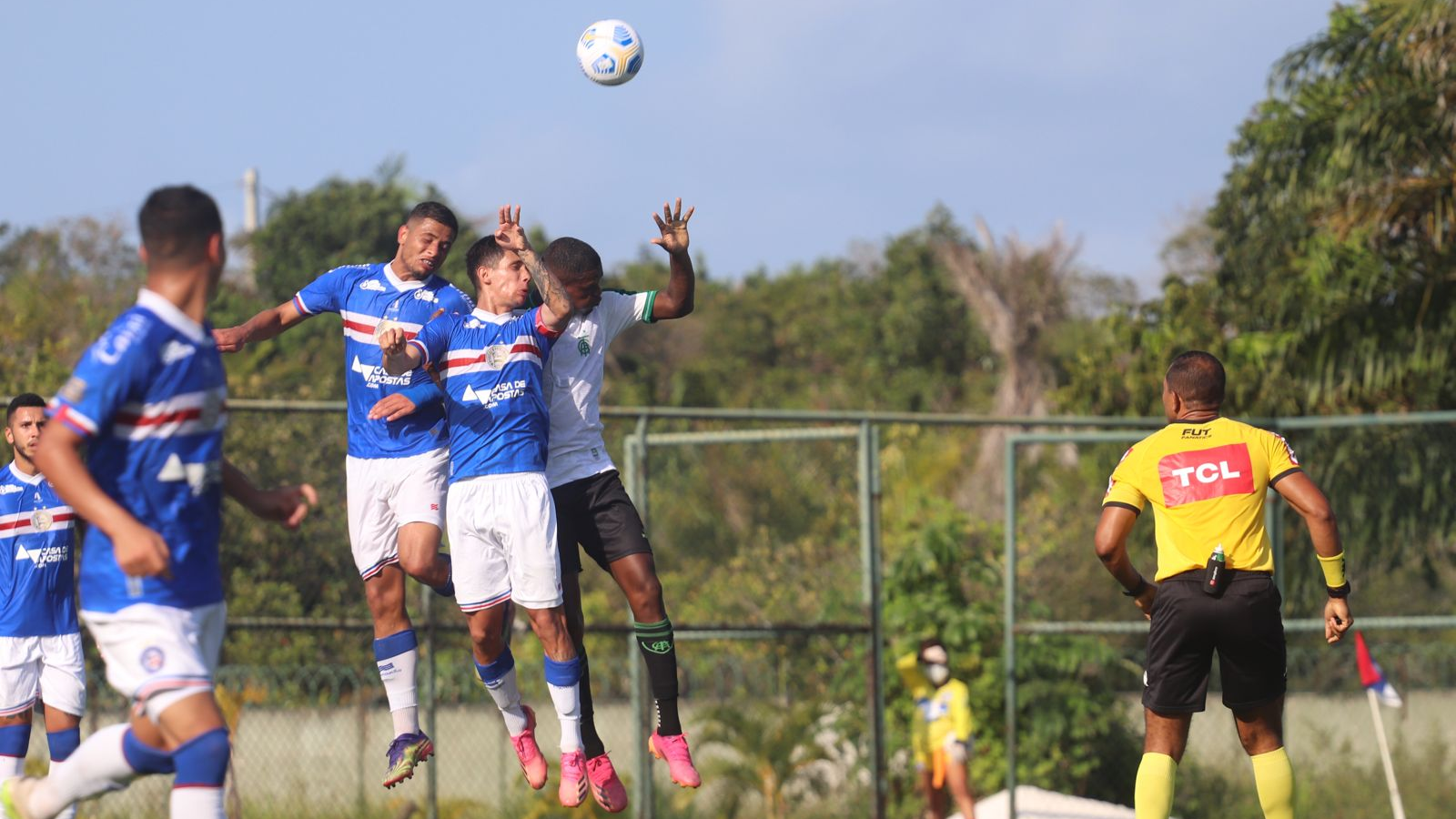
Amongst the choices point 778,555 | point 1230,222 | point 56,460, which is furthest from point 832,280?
point 56,460

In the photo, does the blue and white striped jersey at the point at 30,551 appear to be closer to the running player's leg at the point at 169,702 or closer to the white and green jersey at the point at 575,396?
the white and green jersey at the point at 575,396

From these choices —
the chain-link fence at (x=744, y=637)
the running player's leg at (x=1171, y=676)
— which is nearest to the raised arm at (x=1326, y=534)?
the running player's leg at (x=1171, y=676)

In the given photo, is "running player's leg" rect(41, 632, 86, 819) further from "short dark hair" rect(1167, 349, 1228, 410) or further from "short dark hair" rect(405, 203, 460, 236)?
"short dark hair" rect(1167, 349, 1228, 410)

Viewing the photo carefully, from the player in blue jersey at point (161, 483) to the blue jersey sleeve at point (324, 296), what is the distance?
7.33 ft

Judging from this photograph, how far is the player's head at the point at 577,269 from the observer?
7410 mm

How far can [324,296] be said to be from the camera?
292 inches

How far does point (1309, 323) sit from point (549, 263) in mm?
12304

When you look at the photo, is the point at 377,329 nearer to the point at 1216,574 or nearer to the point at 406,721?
the point at 406,721

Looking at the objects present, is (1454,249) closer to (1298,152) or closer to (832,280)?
(1298,152)

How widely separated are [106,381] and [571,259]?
2892 mm

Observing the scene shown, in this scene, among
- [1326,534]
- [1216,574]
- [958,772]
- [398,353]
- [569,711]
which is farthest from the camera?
[958,772]

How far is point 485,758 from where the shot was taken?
13.1 m

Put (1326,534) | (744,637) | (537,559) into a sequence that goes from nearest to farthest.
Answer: (1326,534) < (537,559) < (744,637)

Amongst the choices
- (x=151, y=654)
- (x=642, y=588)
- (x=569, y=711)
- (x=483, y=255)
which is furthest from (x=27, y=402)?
(x=151, y=654)
